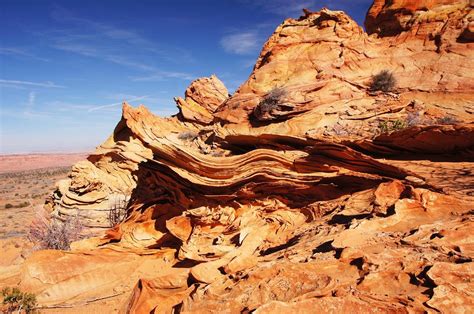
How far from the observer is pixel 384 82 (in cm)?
1311

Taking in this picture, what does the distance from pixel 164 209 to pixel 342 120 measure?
6.94 meters

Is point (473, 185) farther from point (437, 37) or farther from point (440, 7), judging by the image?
point (440, 7)

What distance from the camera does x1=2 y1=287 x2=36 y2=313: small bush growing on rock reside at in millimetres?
7180

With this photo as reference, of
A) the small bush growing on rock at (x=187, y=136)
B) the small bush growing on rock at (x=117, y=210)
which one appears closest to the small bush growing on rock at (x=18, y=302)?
the small bush growing on rock at (x=117, y=210)

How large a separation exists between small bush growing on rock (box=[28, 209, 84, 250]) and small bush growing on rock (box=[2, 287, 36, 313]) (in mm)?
4102

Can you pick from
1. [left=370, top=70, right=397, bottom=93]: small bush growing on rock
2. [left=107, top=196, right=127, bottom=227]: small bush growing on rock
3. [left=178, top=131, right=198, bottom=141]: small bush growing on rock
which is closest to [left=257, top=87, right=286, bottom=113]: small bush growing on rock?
[left=370, top=70, right=397, bottom=93]: small bush growing on rock

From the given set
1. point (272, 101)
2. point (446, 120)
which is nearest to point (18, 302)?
point (272, 101)

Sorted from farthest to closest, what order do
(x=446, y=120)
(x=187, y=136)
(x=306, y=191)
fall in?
(x=187, y=136)
(x=446, y=120)
(x=306, y=191)

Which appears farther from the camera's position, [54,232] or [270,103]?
[270,103]

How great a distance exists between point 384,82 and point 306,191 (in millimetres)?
7429

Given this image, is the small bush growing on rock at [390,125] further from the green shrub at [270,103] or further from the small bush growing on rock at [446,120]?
the green shrub at [270,103]

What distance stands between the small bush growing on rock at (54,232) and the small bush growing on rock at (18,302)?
410 centimetres

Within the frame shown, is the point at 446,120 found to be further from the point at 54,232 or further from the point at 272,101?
the point at 54,232

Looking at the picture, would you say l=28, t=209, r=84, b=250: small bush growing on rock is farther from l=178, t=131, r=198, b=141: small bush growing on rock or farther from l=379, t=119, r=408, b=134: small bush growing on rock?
l=379, t=119, r=408, b=134: small bush growing on rock
